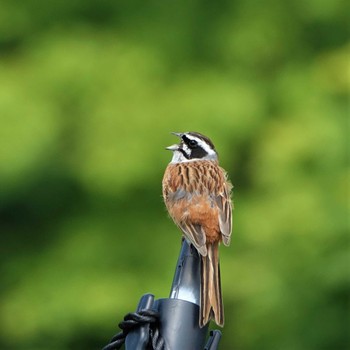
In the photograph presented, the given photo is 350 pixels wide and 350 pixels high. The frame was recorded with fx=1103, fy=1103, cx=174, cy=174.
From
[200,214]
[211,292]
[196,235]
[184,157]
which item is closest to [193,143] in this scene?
[184,157]

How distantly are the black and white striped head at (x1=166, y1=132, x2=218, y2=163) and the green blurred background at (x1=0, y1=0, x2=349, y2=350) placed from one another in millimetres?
2333

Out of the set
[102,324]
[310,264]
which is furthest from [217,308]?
[102,324]

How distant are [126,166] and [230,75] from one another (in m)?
1.33

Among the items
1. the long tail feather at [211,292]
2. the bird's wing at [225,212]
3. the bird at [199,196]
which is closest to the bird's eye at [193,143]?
the bird at [199,196]

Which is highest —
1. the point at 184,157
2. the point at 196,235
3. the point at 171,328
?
the point at 184,157

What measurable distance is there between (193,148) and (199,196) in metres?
0.43

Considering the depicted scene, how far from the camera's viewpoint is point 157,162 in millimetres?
8008

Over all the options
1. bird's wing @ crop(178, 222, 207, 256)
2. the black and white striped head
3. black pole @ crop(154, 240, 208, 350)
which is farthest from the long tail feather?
the black and white striped head

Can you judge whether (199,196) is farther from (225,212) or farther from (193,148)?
(193,148)

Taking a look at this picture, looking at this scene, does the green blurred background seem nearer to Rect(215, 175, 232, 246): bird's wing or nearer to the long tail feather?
Rect(215, 175, 232, 246): bird's wing

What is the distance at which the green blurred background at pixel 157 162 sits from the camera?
763 cm

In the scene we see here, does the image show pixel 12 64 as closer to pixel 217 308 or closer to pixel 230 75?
pixel 230 75

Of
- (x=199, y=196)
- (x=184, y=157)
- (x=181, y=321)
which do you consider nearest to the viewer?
(x=181, y=321)

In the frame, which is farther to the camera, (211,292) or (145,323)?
(211,292)
